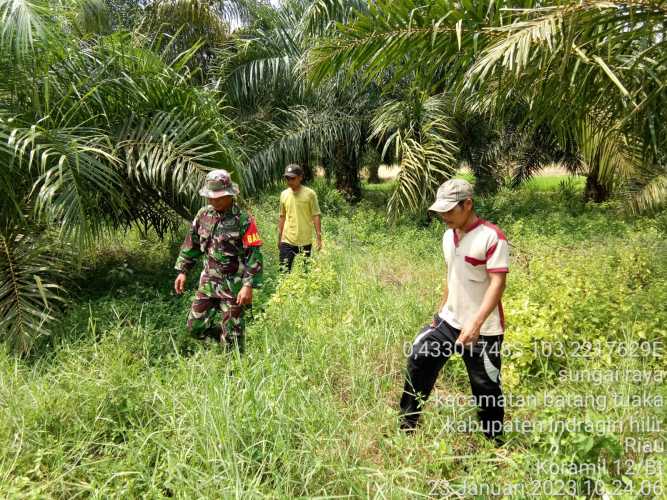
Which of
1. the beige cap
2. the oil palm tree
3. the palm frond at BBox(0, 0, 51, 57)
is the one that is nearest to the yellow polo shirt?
the oil palm tree

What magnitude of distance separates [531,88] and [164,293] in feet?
12.7

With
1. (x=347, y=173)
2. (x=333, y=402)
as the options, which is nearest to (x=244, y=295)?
(x=333, y=402)

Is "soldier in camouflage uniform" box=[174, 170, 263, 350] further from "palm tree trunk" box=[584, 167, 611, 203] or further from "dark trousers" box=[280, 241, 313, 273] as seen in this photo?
"palm tree trunk" box=[584, 167, 611, 203]

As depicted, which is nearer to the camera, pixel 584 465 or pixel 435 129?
pixel 584 465

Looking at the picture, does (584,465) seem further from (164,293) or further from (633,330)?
(164,293)

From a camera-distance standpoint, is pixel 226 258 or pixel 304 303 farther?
pixel 304 303

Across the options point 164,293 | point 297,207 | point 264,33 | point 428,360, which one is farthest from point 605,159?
point 264,33

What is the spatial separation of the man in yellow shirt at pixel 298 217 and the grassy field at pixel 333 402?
1.76ft

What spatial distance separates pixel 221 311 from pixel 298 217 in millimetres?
1644

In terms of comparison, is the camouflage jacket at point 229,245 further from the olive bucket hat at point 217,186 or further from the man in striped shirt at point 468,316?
the man in striped shirt at point 468,316

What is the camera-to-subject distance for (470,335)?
6.73ft

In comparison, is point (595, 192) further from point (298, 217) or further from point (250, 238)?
point (250, 238)

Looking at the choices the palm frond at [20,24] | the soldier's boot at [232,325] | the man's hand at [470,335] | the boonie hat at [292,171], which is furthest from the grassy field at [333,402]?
the palm frond at [20,24]

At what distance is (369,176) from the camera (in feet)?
93.7
